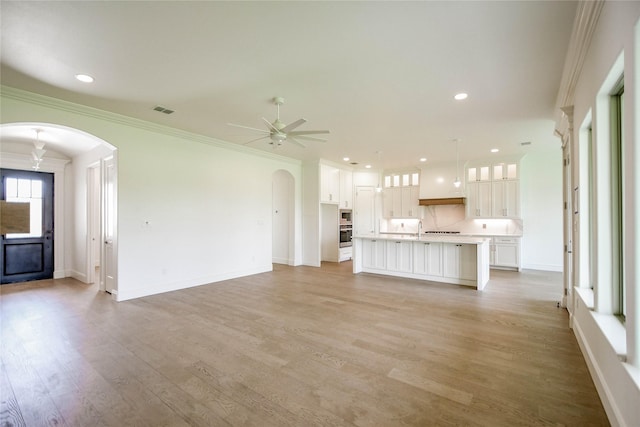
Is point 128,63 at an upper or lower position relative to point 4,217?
upper

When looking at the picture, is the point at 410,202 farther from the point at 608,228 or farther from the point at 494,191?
the point at 608,228

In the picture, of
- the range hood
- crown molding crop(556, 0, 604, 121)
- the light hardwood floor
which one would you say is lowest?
the light hardwood floor

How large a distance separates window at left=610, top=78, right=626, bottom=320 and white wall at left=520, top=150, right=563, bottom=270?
19.3 feet

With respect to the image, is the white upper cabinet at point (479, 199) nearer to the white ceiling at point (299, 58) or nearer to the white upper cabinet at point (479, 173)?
the white upper cabinet at point (479, 173)

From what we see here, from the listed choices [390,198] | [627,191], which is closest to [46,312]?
[627,191]

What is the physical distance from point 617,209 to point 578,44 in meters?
1.47

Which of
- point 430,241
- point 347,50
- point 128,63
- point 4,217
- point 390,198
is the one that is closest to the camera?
point 4,217

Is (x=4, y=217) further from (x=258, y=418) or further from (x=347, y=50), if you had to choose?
(x=347, y=50)

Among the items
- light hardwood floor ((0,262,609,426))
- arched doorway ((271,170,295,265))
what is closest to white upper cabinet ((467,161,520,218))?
light hardwood floor ((0,262,609,426))

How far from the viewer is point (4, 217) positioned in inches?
57.1

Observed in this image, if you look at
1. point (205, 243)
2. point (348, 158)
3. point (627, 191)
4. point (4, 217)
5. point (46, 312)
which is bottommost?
point (46, 312)

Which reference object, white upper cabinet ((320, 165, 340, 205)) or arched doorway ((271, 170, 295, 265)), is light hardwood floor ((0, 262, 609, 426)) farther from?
white upper cabinet ((320, 165, 340, 205))

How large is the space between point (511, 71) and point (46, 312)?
22.7 ft

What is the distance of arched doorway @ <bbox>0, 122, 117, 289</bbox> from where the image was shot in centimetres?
538
